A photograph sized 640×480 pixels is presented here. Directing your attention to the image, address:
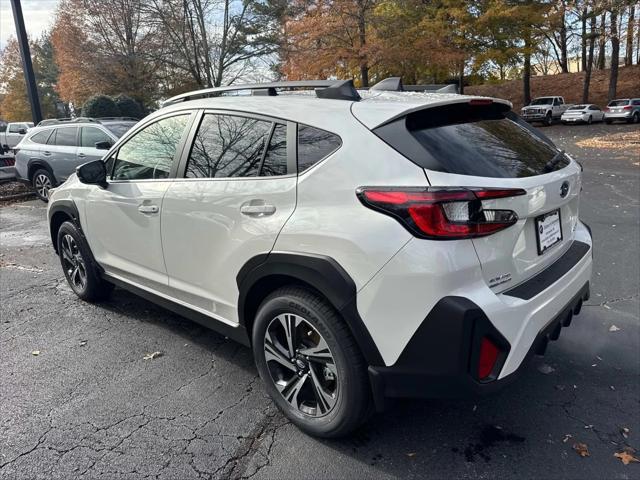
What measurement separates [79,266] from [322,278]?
3095 mm

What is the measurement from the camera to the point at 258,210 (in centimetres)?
262

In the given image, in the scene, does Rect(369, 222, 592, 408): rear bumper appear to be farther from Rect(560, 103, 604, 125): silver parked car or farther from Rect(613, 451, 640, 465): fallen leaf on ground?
Rect(560, 103, 604, 125): silver parked car

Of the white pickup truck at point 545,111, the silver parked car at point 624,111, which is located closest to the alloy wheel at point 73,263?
the white pickup truck at point 545,111

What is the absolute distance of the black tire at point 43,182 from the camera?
34.4ft

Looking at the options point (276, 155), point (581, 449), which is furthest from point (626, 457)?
point (276, 155)

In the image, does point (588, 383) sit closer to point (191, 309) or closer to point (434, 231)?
point (434, 231)

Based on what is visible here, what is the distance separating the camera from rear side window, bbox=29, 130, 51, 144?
1073 centimetres

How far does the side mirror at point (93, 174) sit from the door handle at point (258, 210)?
1.67m

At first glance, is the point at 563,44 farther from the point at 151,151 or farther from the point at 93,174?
the point at 93,174

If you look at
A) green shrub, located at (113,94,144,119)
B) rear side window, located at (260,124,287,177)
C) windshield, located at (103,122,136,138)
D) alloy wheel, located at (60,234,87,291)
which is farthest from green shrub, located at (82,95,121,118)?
rear side window, located at (260,124,287,177)

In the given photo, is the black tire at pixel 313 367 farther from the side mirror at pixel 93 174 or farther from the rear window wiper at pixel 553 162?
the side mirror at pixel 93 174

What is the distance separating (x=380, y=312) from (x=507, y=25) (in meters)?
28.6

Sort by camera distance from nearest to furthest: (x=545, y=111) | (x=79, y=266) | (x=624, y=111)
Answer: (x=79, y=266), (x=624, y=111), (x=545, y=111)

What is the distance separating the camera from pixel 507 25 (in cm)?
2642
